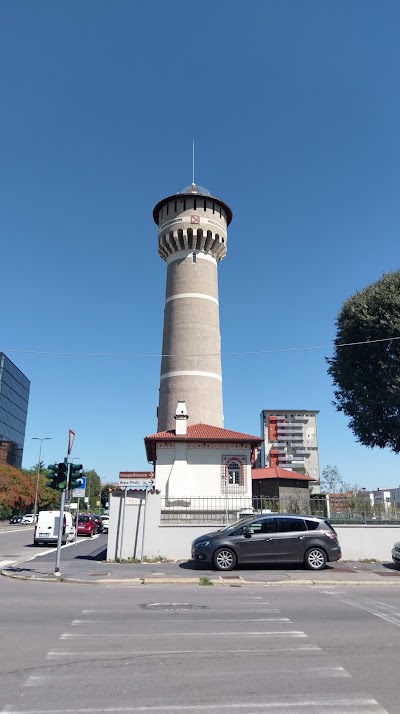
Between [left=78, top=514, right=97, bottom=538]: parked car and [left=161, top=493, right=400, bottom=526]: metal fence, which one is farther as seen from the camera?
[left=78, top=514, right=97, bottom=538]: parked car

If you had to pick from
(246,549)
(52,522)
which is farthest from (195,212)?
(246,549)

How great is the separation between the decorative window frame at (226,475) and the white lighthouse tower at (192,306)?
786cm

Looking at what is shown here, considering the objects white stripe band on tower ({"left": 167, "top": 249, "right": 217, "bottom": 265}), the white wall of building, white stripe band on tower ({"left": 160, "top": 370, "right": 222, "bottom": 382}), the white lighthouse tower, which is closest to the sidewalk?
the white wall of building

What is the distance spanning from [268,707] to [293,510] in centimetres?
1820

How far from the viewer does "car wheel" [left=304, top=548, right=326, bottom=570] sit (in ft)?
55.8

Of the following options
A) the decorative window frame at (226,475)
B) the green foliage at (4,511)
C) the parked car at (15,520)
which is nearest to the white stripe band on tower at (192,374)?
the decorative window frame at (226,475)

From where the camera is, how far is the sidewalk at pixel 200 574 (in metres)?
14.7

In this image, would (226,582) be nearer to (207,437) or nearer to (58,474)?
(58,474)

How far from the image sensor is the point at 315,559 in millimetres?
17062

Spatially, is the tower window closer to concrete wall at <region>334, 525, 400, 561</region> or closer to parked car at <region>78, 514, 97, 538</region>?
concrete wall at <region>334, 525, 400, 561</region>

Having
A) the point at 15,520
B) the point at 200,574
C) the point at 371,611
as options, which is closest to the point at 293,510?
the point at 200,574

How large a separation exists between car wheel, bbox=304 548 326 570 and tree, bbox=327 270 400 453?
15.6 m

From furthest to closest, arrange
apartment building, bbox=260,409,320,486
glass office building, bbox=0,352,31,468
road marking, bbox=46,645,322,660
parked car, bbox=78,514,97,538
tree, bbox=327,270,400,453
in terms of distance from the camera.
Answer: apartment building, bbox=260,409,320,486
glass office building, bbox=0,352,31,468
parked car, bbox=78,514,97,538
tree, bbox=327,270,400,453
road marking, bbox=46,645,322,660

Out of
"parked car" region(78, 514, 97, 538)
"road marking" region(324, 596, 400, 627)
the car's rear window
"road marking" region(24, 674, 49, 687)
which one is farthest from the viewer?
"parked car" region(78, 514, 97, 538)
